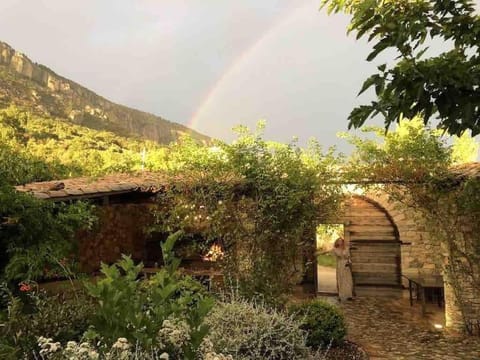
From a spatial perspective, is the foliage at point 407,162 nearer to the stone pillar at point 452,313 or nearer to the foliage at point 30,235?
the stone pillar at point 452,313

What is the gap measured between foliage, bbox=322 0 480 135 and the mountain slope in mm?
19506

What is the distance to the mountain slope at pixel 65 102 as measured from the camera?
75.0 feet

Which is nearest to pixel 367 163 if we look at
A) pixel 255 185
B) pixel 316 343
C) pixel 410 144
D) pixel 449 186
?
pixel 410 144

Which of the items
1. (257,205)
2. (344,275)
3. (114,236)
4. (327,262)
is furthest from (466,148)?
(114,236)

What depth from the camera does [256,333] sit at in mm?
4754

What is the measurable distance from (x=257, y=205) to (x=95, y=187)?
2.82 meters

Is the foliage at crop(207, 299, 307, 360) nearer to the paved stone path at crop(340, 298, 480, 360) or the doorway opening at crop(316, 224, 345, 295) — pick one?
the paved stone path at crop(340, 298, 480, 360)

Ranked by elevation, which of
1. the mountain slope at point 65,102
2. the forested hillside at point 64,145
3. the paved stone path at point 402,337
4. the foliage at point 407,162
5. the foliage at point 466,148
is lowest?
the paved stone path at point 402,337

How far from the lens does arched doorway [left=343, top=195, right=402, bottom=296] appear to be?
12438 mm

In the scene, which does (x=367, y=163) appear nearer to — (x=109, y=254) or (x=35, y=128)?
(x=109, y=254)

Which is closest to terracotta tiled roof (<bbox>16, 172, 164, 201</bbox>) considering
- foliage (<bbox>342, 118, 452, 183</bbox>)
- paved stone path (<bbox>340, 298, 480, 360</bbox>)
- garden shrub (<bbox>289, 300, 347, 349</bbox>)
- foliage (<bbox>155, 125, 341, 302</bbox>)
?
foliage (<bbox>155, 125, 341, 302</bbox>)

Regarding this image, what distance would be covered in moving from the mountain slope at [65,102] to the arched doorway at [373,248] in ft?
35.6

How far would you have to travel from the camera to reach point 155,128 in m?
31.9

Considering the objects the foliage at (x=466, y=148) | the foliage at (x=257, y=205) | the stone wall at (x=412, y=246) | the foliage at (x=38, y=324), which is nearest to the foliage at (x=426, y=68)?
the foliage at (x=38, y=324)
